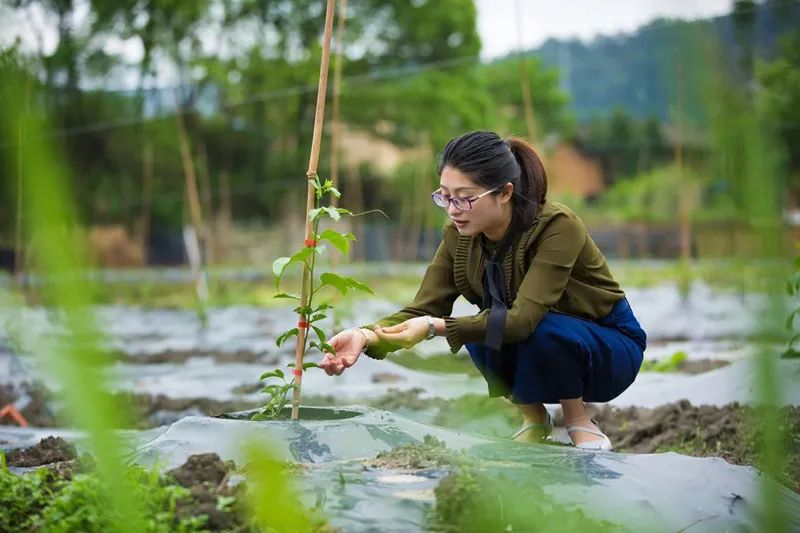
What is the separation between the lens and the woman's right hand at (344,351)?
6.02 feet

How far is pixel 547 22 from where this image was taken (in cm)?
810

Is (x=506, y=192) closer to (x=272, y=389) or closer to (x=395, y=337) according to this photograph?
(x=395, y=337)

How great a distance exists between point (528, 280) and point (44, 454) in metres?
1.04

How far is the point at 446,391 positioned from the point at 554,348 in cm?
128

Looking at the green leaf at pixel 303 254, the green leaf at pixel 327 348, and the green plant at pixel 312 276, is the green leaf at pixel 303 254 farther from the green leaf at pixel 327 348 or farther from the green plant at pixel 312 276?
the green leaf at pixel 327 348

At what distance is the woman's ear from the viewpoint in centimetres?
202

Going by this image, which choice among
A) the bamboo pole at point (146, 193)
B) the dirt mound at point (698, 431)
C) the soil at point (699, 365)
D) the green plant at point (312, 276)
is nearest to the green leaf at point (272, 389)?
the green plant at point (312, 276)

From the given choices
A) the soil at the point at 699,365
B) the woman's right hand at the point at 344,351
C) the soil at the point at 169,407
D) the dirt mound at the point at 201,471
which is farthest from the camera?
the soil at the point at 699,365

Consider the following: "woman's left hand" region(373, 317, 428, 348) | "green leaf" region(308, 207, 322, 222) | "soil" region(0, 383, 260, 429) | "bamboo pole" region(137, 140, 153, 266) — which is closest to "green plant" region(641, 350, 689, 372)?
"soil" region(0, 383, 260, 429)

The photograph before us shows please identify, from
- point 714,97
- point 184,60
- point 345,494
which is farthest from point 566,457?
point 184,60

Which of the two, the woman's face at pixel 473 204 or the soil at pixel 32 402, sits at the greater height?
the woman's face at pixel 473 204

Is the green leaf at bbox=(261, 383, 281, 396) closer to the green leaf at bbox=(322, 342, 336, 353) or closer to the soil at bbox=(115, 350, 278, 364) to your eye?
the green leaf at bbox=(322, 342, 336, 353)

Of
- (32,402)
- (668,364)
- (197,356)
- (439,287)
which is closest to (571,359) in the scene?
(439,287)

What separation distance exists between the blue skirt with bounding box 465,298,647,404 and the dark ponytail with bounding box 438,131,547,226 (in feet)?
0.79
